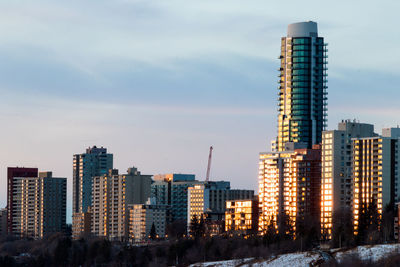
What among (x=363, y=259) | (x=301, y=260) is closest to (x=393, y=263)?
(x=363, y=259)

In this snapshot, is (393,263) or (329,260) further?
(329,260)

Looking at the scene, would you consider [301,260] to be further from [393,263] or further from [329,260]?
[393,263]

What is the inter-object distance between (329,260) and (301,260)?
28.4ft

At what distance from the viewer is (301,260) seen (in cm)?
19950

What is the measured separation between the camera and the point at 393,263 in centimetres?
17900

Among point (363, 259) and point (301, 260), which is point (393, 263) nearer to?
point (363, 259)

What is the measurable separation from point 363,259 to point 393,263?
10577 mm

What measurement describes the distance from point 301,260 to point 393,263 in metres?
25.1

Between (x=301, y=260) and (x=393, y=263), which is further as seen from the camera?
(x=301, y=260)

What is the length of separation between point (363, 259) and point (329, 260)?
22.6ft

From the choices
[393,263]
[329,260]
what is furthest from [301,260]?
[393,263]

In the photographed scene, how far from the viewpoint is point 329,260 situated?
19225 centimetres

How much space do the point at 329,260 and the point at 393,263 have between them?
649 inches
